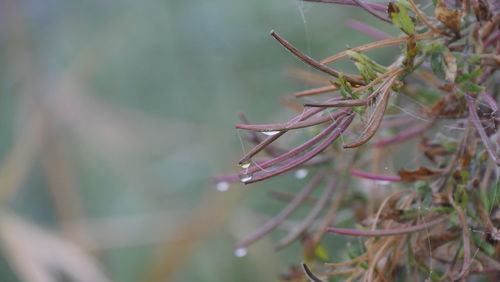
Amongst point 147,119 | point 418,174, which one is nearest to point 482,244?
point 418,174

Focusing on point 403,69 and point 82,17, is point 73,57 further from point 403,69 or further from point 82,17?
point 403,69

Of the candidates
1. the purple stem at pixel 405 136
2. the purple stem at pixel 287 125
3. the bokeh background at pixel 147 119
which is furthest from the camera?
the bokeh background at pixel 147 119

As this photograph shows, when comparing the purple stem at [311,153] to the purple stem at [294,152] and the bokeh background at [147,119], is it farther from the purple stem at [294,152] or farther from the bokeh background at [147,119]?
the bokeh background at [147,119]

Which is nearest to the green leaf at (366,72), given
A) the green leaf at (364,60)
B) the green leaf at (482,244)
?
the green leaf at (364,60)

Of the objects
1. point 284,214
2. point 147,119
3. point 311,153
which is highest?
point 311,153

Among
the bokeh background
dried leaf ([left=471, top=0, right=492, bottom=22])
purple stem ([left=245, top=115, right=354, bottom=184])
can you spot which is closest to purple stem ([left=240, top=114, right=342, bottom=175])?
purple stem ([left=245, top=115, right=354, bottom=184])

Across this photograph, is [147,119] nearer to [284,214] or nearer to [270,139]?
[284,214]

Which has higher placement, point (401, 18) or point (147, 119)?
point (401, 18)
